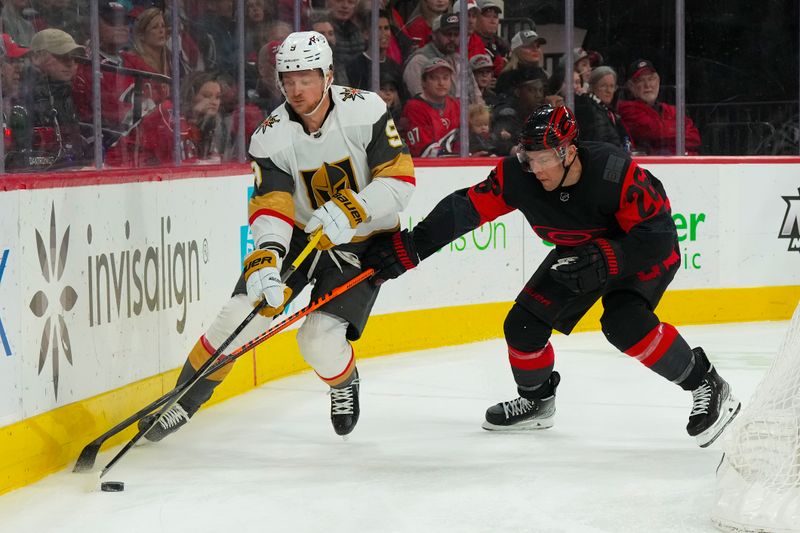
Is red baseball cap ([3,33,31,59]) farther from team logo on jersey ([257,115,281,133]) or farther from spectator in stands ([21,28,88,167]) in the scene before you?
team logo on jersey ([257,115,281,133])

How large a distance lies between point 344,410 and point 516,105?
10.4ft

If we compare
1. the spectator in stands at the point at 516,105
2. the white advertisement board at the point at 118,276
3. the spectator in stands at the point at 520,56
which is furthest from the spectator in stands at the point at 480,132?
the white advertisement board at the point at 118,276

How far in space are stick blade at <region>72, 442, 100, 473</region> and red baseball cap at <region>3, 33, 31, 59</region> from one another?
1245mm

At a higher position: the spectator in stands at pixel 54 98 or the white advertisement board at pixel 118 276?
the spectator in stands at pixel 54 98

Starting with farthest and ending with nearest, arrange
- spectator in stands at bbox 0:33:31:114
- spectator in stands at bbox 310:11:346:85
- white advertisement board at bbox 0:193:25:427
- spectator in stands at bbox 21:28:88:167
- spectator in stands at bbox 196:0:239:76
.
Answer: spectator in stands at bbox 310:11:346:85
spectator in stands at bbox 196:0:239:76
spectator in stands at bbox 21:28:88:167
spectator in stands at bbox 0:33:31:114
white advertisement board at bbox 0:193:25:427

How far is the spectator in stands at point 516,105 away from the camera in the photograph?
648cm

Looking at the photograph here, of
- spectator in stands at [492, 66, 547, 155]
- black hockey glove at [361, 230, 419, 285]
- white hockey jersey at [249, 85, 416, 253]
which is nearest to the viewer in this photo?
white hockey jersey at [249, 85, 416, 253]

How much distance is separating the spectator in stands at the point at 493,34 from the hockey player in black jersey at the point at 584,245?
285cm

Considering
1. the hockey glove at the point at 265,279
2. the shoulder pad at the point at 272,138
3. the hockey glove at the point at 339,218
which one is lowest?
the hockey glove at the point at 265,279

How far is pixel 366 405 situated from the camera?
14.6 ft

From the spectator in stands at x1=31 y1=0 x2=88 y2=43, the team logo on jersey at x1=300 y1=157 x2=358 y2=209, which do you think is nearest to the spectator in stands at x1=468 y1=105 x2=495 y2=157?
the spectator in stands at x1=31 y1=0 x2=88 y2=43

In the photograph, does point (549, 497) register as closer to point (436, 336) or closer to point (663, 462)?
point (663, 462)

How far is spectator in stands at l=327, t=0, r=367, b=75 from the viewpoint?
5.97 metres

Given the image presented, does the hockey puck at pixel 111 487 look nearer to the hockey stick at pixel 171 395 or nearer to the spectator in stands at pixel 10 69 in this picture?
the hockey stick at pixel 171 395
